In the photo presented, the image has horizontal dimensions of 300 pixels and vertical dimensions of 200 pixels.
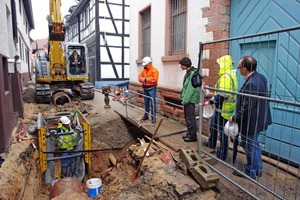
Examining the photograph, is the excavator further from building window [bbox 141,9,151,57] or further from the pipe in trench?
building window [bbox 141,9,151,57]

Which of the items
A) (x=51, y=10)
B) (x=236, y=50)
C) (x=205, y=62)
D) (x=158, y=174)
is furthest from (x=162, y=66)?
(x=51, y=10)

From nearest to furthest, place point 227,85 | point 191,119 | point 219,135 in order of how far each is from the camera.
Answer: point 227,85 → point 219,135 → point 191,119

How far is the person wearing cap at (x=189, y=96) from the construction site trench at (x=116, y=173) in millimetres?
802

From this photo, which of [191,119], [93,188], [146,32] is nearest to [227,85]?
[191,119]

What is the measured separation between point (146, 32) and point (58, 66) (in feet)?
16.2

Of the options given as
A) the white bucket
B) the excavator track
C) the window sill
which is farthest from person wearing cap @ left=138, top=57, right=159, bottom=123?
the excavator track

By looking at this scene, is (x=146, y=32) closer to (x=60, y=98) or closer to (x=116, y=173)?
(x=60, y=98)

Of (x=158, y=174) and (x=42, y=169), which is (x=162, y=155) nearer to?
(x=158, y=174)

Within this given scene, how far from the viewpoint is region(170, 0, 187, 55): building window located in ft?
21.5

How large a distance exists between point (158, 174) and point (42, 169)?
3522 mm

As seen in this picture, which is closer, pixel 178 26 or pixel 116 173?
pixel 116 173

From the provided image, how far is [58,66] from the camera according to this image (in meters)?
11.4

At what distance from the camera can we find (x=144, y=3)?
8578mm

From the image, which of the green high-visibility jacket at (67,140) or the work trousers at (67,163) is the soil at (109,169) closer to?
the work trousers at (67,163)
